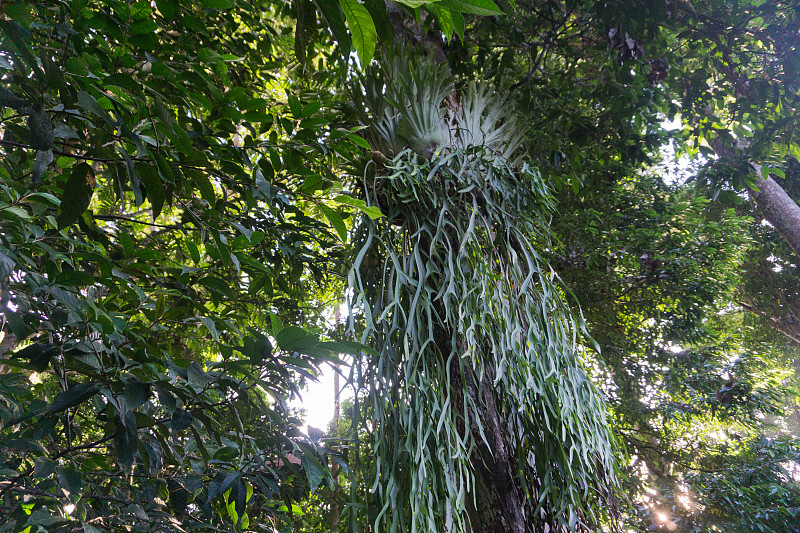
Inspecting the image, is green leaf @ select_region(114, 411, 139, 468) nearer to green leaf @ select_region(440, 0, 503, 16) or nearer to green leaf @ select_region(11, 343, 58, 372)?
green leaf @ select_region(11, 343, 58, 372)

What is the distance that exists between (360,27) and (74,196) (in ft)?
1.24

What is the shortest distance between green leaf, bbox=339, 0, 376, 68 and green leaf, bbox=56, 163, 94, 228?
1.11 ft

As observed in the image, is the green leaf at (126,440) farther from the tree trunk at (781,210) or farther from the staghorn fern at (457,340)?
the tree trunk at (781,210)

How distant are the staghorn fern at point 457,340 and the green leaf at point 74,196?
0.55 meters

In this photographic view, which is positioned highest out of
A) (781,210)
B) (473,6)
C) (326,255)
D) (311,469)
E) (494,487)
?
(781,210)

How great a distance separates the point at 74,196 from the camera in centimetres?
51

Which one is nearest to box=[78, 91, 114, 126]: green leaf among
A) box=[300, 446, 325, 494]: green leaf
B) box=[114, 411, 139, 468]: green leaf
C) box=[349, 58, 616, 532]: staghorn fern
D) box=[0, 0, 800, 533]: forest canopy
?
box=[0, 0, 800, 533]: forest canopy

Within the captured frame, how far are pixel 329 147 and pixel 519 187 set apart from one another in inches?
25.3

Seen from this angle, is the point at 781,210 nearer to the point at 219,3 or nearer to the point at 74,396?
the point at 219,3

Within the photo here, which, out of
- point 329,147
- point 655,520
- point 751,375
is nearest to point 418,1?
point 329,147

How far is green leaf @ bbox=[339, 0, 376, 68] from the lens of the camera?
1.23 ft

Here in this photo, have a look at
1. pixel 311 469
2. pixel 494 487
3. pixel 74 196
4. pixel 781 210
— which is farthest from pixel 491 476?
pixel 781 210

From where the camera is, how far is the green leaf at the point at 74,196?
50 cm

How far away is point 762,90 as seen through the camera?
1832 millimetres
